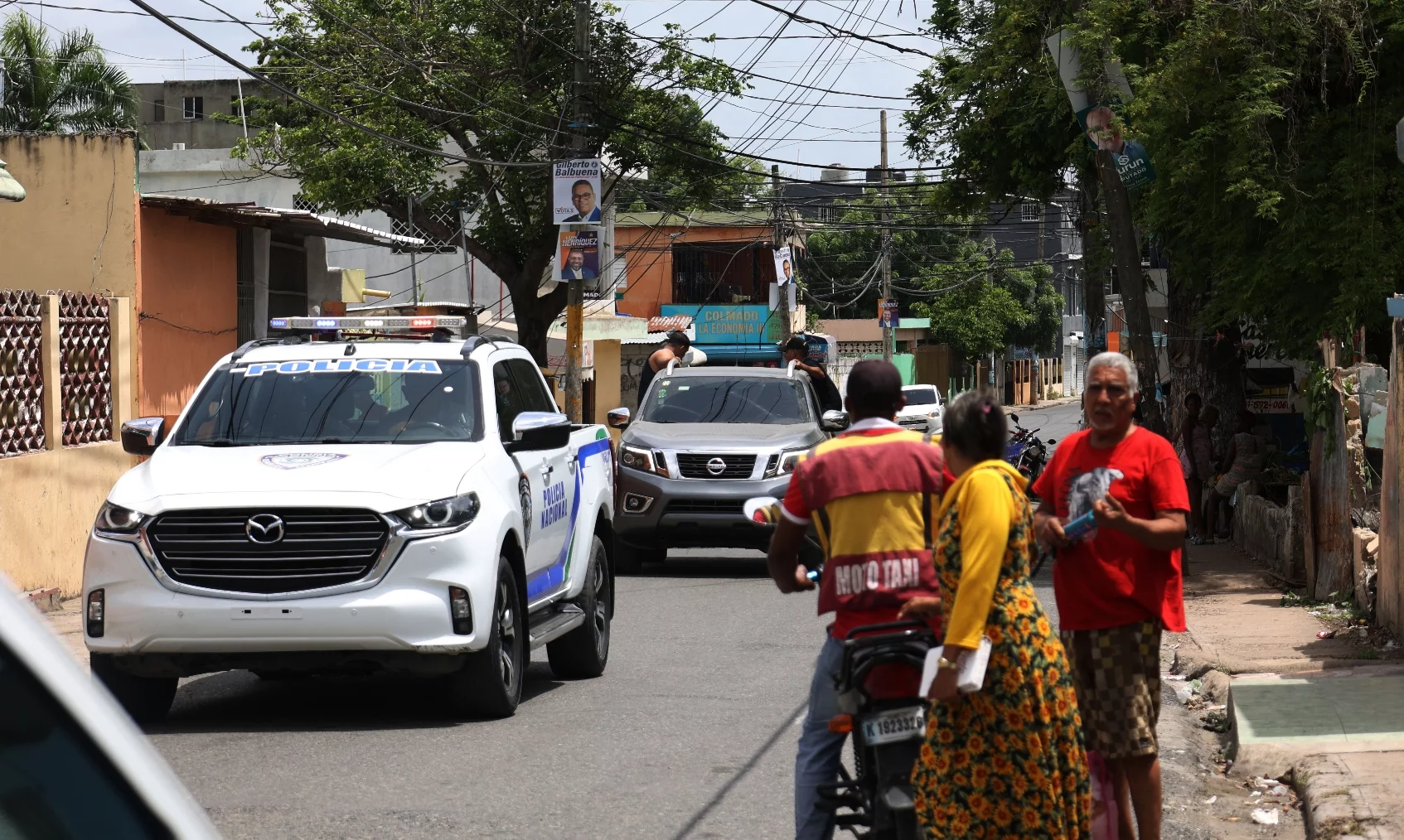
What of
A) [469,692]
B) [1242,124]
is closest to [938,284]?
[1242,124]

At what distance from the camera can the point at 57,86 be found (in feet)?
139

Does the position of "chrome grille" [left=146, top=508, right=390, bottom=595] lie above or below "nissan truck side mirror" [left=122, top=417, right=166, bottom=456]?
below

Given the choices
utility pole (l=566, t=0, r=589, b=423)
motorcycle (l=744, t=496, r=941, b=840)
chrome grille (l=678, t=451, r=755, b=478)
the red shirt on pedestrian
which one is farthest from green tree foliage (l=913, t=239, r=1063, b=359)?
motorcycle (l=744, t=496, r=941, b=840)

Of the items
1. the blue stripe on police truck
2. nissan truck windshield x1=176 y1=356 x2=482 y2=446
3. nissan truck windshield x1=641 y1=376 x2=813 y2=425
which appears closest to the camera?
nissan truck windshield x1=176 y1=356 x2=482 y2=446

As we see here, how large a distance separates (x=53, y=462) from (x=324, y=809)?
27.4 ft

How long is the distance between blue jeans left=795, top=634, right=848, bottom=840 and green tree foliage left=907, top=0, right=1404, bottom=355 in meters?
10.2

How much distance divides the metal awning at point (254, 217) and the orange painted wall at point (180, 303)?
0.23m

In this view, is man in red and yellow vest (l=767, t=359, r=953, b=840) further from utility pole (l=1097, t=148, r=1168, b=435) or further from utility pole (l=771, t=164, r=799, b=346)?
utility pole (l=771, t=164, r=799, b=346)

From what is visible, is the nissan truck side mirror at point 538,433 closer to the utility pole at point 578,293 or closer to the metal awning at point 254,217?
the metal awning at point 254,217

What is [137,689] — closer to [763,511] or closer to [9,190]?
[763,511]

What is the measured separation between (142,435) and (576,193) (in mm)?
15234

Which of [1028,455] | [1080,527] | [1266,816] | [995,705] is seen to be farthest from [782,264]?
[995,705]

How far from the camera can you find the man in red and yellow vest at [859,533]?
509 centimetres

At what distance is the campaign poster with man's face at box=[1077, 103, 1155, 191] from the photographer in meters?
15.5
